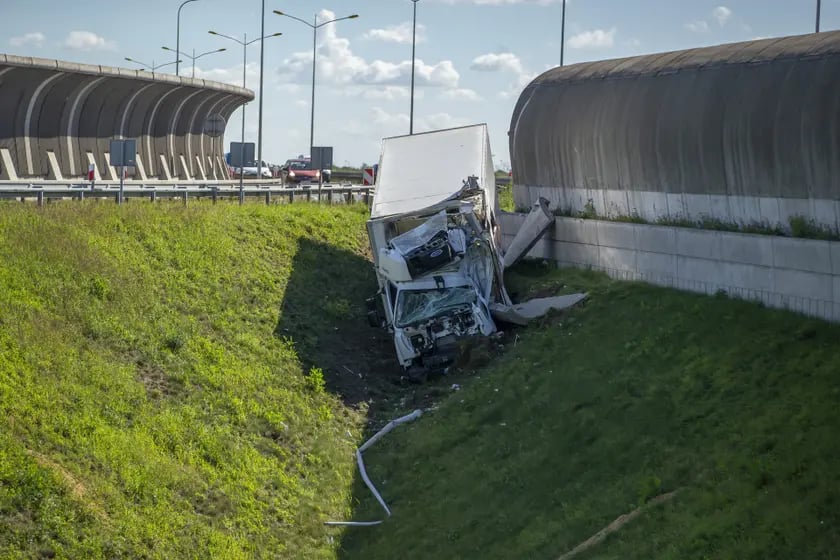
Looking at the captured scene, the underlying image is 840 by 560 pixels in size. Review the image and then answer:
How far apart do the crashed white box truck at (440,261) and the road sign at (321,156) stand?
25.6 feet

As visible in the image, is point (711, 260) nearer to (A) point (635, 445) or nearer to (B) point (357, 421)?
(A) point (635, 445)

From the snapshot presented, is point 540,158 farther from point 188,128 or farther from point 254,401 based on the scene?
point 188,128

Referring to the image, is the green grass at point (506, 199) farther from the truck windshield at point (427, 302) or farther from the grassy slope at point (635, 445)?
the grassy slope at point (635, 445)

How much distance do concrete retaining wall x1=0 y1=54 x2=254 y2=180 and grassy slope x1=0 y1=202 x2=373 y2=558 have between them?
18666 millimetres

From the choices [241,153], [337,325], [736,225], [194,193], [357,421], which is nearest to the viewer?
[736,225]

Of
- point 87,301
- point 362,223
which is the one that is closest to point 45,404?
point 87,301

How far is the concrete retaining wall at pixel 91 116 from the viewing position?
A: 1748 inches

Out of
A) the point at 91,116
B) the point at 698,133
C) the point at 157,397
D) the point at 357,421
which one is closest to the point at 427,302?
the point at 357,421

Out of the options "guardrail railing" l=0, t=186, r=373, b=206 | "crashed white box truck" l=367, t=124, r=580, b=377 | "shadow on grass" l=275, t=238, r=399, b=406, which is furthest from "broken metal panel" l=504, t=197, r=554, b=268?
"guardrail railing" l=0, t=186, r=373, b=206

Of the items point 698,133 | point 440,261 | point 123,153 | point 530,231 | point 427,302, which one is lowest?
point 427,302

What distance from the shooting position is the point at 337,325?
2653 centimetres

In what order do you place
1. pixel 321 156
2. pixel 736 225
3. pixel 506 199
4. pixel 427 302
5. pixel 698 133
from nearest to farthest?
pixel 736 225 → pixel 698 133 → pixel 427 302 → pixel 321 156 → pixel 506 199

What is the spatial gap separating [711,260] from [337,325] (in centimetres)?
880

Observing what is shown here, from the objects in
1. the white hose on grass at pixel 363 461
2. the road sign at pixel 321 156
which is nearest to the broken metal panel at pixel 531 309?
the white hose on grass at pixel 363 461
